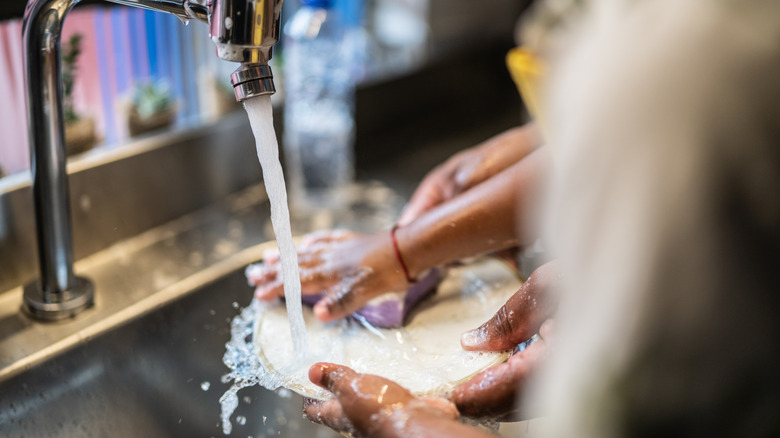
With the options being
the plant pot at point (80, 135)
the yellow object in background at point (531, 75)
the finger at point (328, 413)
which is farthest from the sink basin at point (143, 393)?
the yellow object in background at point (531, 75)

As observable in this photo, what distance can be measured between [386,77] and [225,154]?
57cm

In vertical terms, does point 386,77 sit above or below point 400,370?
above

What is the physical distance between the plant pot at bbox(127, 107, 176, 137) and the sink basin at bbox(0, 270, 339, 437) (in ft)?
1.20

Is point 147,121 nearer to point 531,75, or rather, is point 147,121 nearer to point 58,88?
point 58,88

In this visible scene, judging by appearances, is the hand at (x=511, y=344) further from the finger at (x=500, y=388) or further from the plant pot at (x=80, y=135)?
the plant pot at (x=80, y=135)

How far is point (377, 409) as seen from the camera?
54 cm

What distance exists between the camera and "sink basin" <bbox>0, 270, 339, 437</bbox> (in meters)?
0.68

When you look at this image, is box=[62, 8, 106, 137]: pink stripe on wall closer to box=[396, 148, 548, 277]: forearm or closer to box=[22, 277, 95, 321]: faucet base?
box=[22, 277, 95, 321]: faucet base

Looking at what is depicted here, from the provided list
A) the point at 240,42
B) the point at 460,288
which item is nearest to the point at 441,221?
the point at 460,288

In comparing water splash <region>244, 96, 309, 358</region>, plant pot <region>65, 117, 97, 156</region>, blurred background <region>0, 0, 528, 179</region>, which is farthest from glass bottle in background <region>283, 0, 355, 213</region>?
water splash <region>244, 96, 309, 358</region>

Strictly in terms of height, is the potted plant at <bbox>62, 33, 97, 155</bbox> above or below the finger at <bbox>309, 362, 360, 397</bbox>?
above

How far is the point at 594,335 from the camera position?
0.39 metres

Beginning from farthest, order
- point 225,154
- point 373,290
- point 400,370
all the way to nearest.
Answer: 1. point 225,154
2. point 373,290
3. point 400,370

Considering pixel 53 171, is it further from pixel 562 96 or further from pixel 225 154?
pixel 562 96
